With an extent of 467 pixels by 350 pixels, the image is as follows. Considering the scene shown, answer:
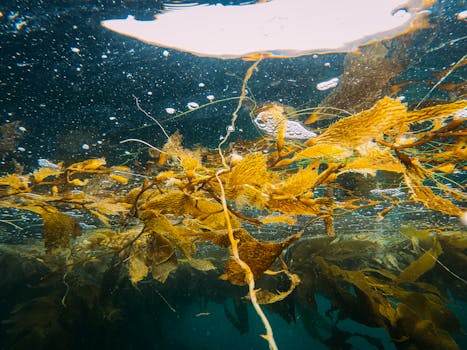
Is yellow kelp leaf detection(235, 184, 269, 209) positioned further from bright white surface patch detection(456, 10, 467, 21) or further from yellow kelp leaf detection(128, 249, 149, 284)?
bright white surface patch detection(456, 10, 467, 21)

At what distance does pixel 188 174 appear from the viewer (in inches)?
74.9

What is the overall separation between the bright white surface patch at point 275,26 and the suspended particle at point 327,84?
543 millimetres

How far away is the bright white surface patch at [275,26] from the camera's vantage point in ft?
9.56

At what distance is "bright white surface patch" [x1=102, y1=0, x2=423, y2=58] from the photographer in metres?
2.91

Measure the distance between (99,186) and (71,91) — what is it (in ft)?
8.90

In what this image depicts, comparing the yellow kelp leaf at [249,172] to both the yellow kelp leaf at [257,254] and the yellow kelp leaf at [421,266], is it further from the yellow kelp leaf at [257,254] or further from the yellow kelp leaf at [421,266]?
the yellow kelp leaf at [421,266]

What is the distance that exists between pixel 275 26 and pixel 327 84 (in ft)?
4.37

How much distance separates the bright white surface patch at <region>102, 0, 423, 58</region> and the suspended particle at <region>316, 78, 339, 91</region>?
543 millimetres

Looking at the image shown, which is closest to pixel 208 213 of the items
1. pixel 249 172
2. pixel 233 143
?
pixel 249 172

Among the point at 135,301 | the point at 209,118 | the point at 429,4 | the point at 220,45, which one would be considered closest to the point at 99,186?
the point at 209,118

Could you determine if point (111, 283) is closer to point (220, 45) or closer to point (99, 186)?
point (99, 186)

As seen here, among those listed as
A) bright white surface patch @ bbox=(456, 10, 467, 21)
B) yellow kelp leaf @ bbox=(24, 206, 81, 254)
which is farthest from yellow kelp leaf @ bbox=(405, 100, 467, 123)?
yellow kelp leaf @ bbox=(24, 206, 81, 254)

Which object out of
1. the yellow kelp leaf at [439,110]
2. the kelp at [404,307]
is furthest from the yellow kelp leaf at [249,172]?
the kelp at [404,307]

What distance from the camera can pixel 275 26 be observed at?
3.08 metres
